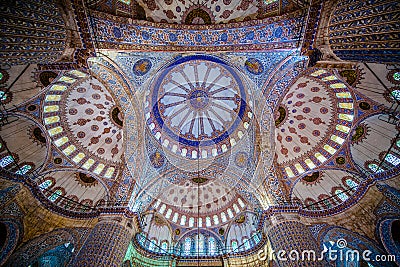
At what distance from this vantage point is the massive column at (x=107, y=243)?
7.18 metres

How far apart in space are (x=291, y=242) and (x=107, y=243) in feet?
25.1

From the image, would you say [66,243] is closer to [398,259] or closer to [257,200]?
[257,200]

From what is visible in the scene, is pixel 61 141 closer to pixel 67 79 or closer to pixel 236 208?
pixel 67 79

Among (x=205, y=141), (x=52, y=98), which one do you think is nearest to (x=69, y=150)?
(x=52, y=98)

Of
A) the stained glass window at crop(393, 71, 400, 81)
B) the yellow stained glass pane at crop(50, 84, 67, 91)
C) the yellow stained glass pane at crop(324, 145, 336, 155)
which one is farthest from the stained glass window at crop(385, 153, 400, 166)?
the yellow stained glass pane at crop(50, 84, 67, 91)

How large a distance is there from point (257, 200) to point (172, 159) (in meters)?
6.14

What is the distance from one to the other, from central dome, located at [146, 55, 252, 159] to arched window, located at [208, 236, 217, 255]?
604 cm

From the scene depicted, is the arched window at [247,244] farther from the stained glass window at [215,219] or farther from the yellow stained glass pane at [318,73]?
the yellow stained glass pane at [318,73]

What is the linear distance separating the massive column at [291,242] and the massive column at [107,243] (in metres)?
6.55

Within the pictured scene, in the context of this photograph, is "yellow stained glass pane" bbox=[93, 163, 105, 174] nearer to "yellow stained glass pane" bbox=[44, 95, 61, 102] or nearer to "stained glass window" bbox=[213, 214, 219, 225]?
"yellow stained glass pane" bbox=[44, 95, 61, 102]

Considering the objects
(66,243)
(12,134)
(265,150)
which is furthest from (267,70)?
(66,243)

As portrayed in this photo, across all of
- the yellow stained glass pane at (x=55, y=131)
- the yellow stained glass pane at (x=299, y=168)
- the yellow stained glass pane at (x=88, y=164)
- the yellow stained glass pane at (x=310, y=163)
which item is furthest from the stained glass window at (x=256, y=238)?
the yellow stained glass pane at (x=55, y=131)

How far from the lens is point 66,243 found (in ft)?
34.8

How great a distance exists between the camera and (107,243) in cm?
784
